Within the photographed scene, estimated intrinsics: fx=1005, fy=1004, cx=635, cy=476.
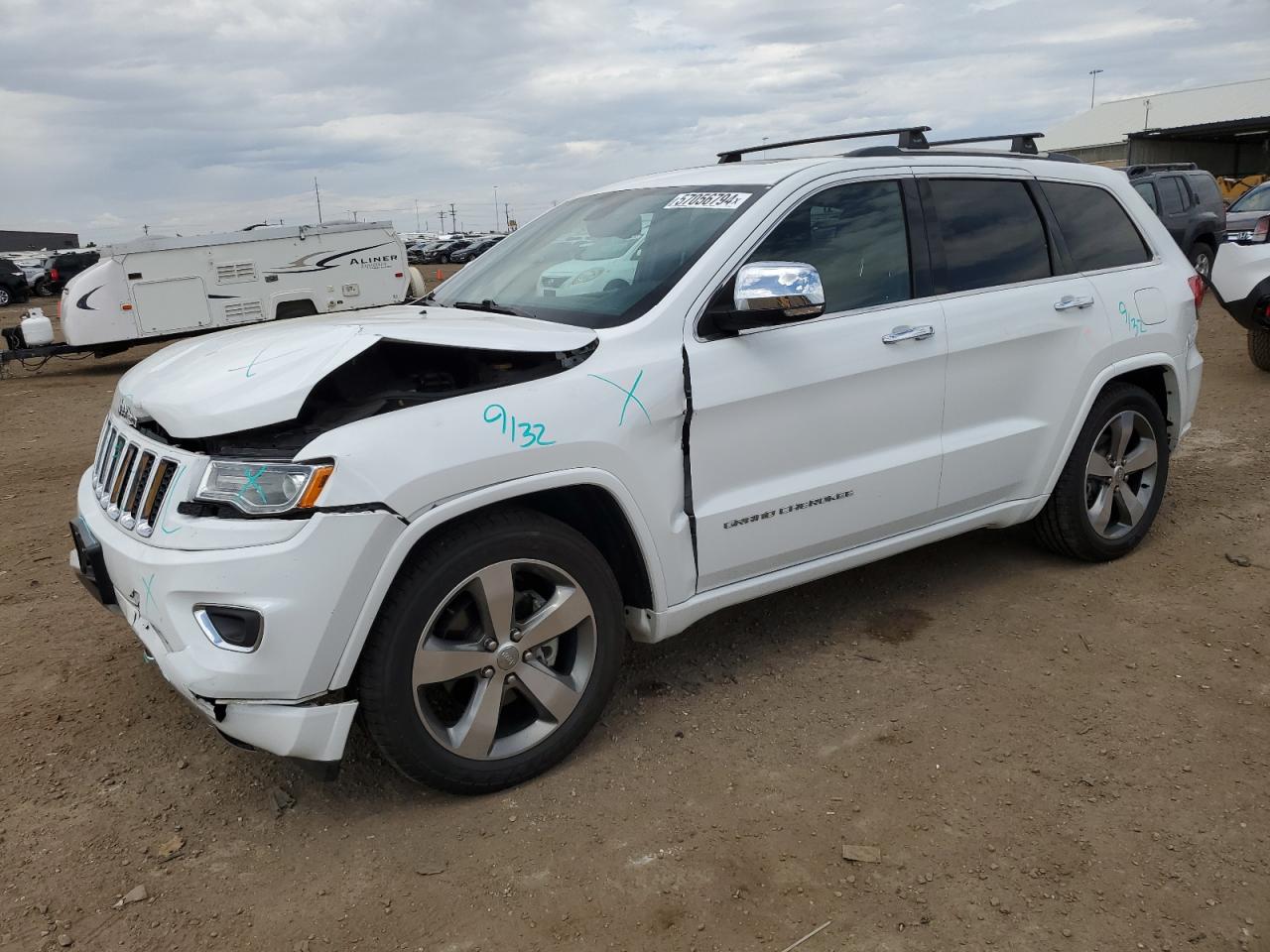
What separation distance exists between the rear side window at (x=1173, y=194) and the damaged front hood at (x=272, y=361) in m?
14.6

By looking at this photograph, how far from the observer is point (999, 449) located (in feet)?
13.3

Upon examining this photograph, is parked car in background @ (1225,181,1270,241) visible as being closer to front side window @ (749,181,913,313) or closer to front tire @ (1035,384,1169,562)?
front tire @ (1035,384,1169,562)

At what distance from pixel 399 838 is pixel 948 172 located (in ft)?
10.4

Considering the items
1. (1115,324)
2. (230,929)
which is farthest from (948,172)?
(230,929)

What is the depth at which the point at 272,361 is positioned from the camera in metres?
2.85

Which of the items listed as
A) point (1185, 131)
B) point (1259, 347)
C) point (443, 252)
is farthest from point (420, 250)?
point (1259, 347)

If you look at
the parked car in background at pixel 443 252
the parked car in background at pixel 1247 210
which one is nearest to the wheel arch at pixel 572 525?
the parked car in background at pixel 1247 210

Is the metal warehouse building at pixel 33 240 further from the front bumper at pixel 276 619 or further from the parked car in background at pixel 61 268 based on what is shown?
the front bumper at pixel 276 619

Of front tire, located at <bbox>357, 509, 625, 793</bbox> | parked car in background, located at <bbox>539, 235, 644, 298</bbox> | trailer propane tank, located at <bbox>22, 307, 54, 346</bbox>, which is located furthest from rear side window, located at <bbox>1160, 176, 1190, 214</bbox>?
trailer propane tank, located at <bbox>22, 307, 54, 346</bbox>

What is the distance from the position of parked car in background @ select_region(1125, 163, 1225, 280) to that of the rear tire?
21.0 feet

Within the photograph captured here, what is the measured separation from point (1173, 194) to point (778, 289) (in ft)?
48.0

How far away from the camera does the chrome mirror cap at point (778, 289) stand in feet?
10.1

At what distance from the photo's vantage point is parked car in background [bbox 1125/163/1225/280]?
1477cm

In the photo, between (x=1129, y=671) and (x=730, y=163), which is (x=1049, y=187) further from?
(x=1129, y=671)
